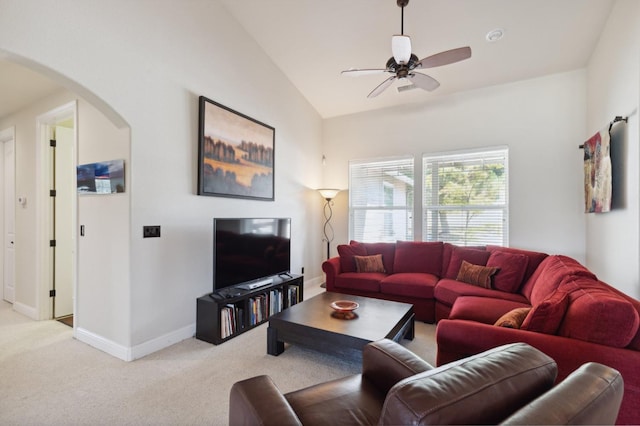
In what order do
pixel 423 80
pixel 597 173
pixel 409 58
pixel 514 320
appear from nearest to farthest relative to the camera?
pixel 514 320 → pixel 409 58 → pixel 423 80 → pixel 597 173

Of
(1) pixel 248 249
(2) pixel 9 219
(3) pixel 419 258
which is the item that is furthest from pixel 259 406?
(2) pixel 9 219

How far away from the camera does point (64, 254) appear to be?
11.8 ft

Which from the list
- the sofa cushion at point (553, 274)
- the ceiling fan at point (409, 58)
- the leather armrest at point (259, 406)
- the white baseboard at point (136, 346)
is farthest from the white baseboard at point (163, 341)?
the sofa cushion at point (553, 274)

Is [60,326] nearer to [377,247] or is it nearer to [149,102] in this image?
[149,102]

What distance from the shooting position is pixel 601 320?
1.49 m

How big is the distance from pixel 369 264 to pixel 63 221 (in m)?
3.89

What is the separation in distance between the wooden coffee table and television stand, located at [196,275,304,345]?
0.55 meters

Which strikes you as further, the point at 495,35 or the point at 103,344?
the point at 495,35

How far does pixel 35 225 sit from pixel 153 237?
1953mm

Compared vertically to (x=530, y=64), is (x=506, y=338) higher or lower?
lower

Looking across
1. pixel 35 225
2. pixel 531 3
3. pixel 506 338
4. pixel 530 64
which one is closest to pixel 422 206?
pixel 530 64

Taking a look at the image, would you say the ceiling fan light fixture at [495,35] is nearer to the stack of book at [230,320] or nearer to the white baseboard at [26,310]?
the stack of book at [230,320]

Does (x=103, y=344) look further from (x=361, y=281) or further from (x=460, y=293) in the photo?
(x=460, y=293)

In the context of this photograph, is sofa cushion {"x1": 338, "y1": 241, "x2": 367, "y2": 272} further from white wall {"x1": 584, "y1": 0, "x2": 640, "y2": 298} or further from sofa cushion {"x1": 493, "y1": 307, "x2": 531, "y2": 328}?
white wall {"x1": 584, "y1": 0, "x2": 640, "y2": 298}
